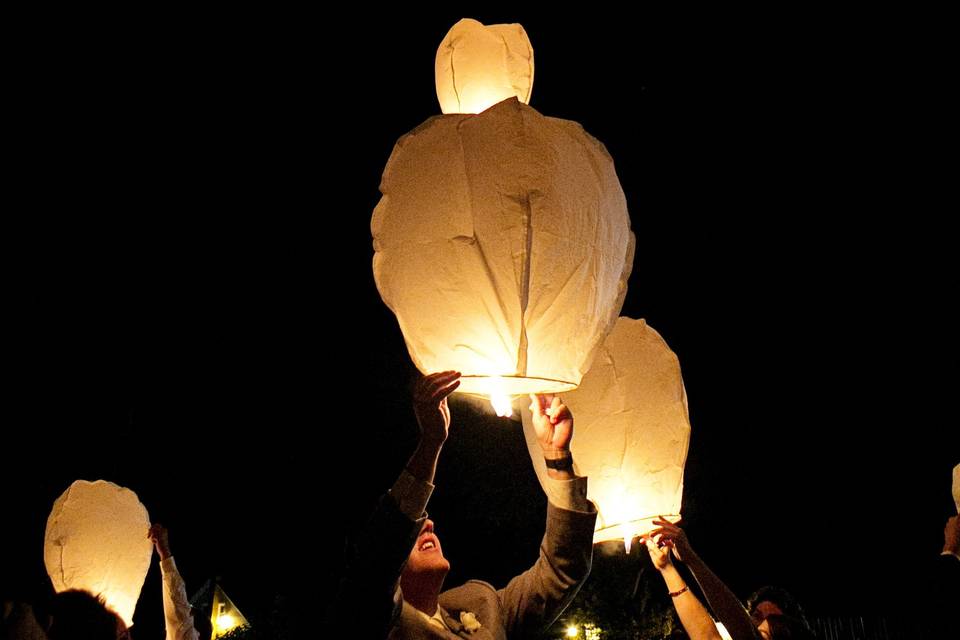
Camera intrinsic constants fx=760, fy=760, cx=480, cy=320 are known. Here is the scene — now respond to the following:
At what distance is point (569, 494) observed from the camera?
8.01 feet

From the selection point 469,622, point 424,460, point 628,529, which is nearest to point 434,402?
point 424,460

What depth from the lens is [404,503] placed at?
1.98m

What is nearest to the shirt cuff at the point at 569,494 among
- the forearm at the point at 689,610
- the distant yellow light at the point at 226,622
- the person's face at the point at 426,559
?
the person's face at the point at 426,559

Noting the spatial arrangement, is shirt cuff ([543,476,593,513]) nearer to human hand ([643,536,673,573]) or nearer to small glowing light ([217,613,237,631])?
human hand ([643,536,673,573])

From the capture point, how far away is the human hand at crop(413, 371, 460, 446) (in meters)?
2.01

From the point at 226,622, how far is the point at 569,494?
21992 mm

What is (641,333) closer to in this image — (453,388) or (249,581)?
(453,388)

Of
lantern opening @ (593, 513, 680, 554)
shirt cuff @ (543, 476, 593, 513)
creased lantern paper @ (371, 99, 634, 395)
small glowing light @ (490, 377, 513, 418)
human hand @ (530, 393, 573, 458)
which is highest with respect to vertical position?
creased lantern paper @ (371, 99, 634, 395)

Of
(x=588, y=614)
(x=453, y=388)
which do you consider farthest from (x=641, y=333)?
(x=588, y=614)

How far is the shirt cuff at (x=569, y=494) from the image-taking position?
2441mm

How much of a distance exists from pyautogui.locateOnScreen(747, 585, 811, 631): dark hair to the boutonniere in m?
1.51

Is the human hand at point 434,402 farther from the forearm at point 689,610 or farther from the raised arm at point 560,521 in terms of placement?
the forearm at point 689,610

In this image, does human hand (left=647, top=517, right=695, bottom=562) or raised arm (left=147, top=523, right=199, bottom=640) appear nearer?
human hand (left=647, top=517, right=695, bottom=562)

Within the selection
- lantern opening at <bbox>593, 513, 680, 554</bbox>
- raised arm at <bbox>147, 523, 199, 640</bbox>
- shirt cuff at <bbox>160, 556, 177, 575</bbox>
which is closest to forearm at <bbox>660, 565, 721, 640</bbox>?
lantern opening at <bbox>593, 513, 680, 554</bbox>
